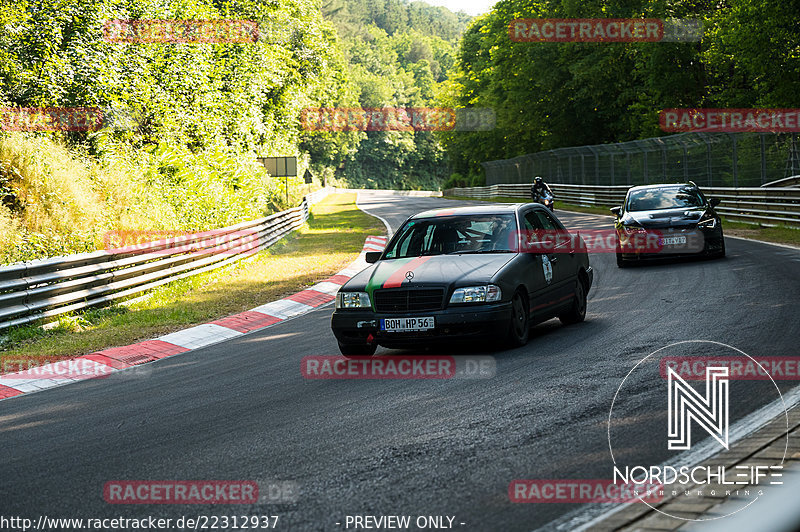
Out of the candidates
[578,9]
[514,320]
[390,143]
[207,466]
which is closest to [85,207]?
[514,320]

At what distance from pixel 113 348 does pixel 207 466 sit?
6.10m

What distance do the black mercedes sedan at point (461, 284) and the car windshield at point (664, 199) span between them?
740cm

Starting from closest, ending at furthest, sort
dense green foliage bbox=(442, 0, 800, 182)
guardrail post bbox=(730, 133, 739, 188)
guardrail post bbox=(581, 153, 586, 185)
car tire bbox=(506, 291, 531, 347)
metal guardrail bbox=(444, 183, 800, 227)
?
car tire bbox=(506, 291, 531, 347), metal guardrail bbox=(444, 183, 800, 227), guardrail post bbox=(730, 133, 739, 188), dense green foliage bbox=(442, 0, 800, 182), guardrail post bbox=(581, 153, 586, 185)

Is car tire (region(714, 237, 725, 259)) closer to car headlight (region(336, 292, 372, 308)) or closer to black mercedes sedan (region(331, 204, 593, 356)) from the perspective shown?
black mercedes sedan (region(331, 204, 593, 356))

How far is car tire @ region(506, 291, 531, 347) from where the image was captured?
825 centimetres

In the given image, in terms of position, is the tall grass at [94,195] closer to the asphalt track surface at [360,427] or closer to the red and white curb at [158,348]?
the red and white curb at [158,348]

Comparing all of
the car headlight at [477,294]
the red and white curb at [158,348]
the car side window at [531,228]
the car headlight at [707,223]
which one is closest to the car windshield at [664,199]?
the car headlight at [707,223]

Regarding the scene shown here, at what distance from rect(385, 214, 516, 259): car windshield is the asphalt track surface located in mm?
1167

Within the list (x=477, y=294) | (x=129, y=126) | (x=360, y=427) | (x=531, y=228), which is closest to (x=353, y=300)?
(x=477, y=294)

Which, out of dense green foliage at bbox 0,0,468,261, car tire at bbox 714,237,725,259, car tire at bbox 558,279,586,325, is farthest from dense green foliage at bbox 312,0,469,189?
car tire at bbox 558,279,586,325

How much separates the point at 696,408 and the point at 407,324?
116 inches

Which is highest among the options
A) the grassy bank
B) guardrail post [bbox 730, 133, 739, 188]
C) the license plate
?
guardrail post [bbox 730, 133, 739, 188]

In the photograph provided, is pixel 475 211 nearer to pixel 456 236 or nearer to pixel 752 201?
pixel 456 236

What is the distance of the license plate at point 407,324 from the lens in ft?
26.4
